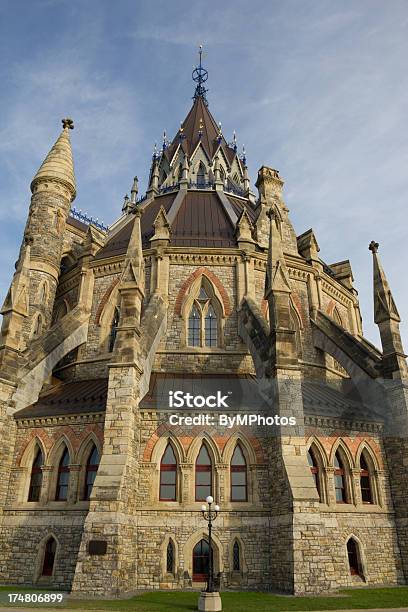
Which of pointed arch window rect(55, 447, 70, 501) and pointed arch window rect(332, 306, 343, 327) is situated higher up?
pointed arch window rect(332, 306, 343, 327)

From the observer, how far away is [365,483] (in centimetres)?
1778

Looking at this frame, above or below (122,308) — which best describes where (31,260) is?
above

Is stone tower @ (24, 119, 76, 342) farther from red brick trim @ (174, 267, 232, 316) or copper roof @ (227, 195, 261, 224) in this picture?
copper roof @ (227, 195, 261, 224)

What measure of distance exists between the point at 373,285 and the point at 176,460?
11799mm

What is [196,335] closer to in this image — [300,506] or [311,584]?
[300,506]

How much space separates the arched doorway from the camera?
15062 millimetres

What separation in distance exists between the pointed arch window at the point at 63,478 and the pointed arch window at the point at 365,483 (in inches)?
426

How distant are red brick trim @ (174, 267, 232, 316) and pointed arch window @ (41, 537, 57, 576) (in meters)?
10.2

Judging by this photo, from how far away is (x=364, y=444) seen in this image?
17.9m

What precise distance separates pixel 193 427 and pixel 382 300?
10.2 metres

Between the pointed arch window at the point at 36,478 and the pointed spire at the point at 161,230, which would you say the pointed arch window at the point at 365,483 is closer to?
the pointed arch window at the point at 36,478

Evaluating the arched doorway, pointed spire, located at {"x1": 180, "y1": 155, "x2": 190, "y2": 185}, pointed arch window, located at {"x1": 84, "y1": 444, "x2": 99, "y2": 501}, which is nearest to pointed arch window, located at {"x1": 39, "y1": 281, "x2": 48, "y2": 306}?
pointed arch window, located at {"x1": 84, "y1": 444, "x2": 99, "y2": 501}

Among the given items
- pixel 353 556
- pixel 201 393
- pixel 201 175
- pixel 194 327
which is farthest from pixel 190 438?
pixel 201 175

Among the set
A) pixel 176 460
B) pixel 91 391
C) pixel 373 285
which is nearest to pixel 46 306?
pixel 91 391
